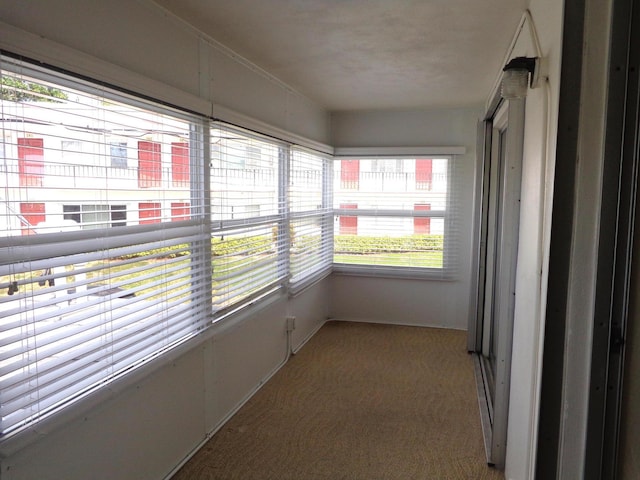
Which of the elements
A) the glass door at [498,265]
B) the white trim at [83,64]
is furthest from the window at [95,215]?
the glass door at [498,265]

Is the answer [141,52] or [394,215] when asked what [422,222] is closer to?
[394,215]

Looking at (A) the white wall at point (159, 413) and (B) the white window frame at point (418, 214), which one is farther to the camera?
(B) the white window frame at point (418, 214)

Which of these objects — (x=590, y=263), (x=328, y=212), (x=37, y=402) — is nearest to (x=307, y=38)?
(x=590, y=263)

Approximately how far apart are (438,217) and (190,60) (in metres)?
3.24

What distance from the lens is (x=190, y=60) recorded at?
8.13ft

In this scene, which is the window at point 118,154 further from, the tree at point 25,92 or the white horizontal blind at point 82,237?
the tree at point 25,92

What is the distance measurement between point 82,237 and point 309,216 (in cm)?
276

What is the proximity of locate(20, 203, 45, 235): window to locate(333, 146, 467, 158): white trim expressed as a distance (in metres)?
3.72

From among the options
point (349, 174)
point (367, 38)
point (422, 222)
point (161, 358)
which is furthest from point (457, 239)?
point (161, 358)

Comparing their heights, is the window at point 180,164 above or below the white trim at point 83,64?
below

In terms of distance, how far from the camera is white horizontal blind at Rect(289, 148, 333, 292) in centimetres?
405

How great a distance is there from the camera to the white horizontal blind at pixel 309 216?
4047 mm

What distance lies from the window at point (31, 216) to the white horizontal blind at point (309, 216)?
7.86 ft

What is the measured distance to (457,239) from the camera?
4.93 meters
